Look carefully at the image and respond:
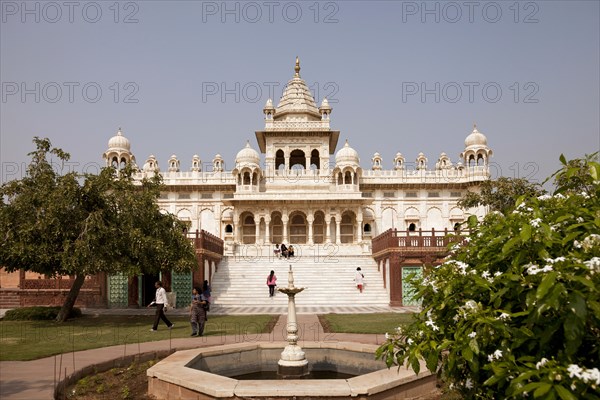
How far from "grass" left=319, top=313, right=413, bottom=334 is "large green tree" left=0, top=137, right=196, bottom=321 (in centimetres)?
543

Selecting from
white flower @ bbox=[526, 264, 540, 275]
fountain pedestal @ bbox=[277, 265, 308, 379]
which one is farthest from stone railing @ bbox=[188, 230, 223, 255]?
white flower @ bbox=[526, 264, 540, 275]

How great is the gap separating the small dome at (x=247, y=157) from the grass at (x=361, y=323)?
1037 inches

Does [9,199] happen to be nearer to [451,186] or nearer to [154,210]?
[154,210]

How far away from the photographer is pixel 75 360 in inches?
349

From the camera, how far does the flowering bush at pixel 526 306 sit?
9.70 ft

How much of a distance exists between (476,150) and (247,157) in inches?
745

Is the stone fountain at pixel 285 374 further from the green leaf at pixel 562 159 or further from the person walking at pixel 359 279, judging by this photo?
the person walking at pixel 359 279

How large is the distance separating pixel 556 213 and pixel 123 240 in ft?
45.5

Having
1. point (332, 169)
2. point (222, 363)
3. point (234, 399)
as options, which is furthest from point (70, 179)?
point (332, 169)

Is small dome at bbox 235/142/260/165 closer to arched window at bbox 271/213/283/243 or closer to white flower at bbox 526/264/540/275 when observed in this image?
arched window at bbox 271/213/283/243

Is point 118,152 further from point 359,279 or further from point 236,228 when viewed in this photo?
point 359,279

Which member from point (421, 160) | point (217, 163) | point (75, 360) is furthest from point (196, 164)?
point (75, 360)

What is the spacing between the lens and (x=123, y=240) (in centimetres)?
1569

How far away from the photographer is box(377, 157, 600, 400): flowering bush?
9.70 feet
